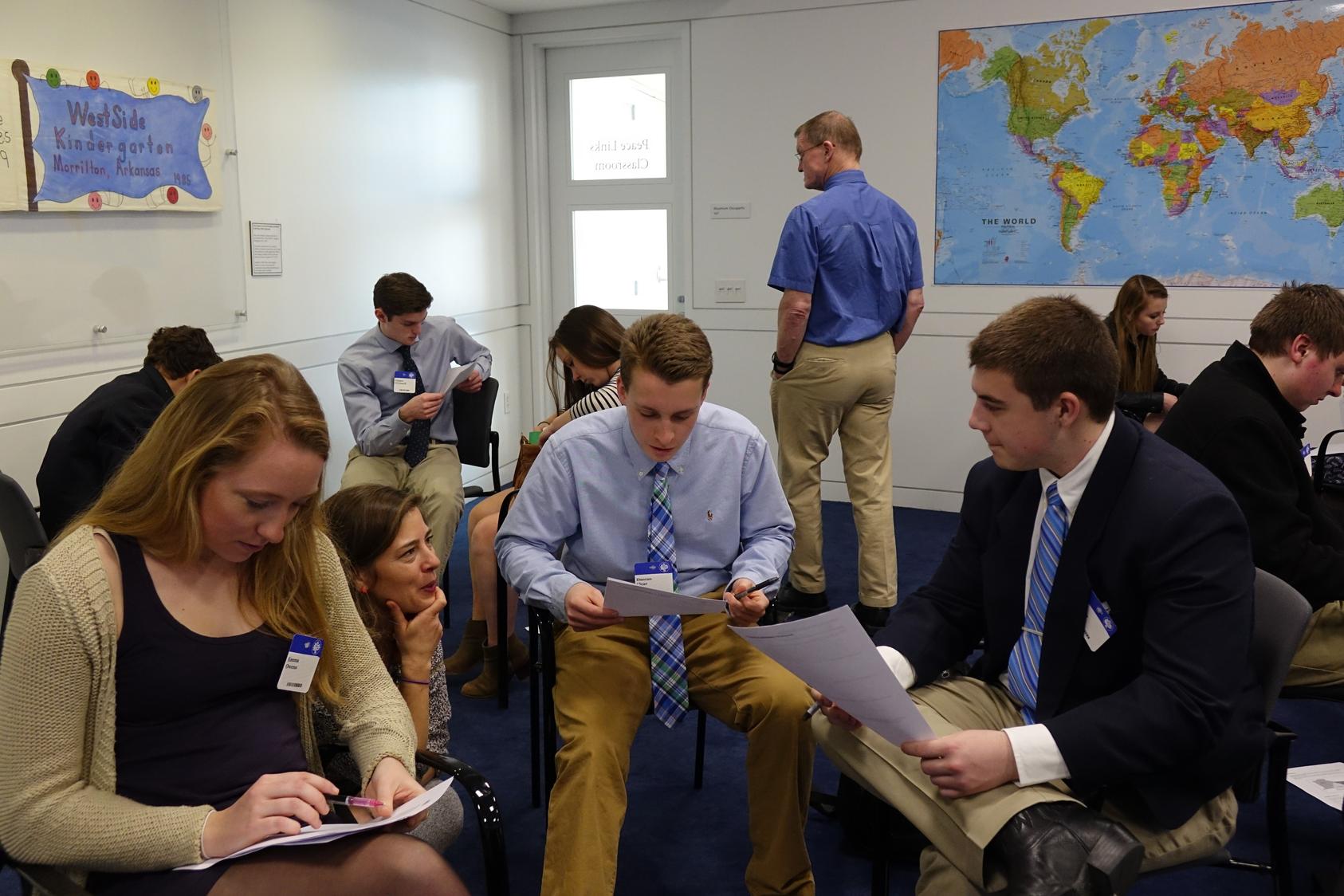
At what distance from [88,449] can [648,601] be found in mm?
1952

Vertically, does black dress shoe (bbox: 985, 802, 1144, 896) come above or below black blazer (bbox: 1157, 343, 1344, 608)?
below

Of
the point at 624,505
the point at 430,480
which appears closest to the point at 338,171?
the point at 430,480

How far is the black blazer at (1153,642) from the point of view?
1574 millimetres

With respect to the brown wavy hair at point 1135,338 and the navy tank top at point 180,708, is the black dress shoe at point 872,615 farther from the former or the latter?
the navy tank top at point 180,708

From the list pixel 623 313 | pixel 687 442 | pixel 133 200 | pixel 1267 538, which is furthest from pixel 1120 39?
pixel 133 200

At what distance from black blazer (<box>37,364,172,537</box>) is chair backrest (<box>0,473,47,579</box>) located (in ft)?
1.27

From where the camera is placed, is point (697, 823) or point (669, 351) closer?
point (669, 351)

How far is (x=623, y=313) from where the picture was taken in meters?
6.44

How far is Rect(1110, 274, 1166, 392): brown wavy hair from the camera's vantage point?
4695 millimetres

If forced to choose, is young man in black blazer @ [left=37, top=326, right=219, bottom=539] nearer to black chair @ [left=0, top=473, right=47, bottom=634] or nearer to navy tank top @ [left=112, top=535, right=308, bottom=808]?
black chair @ [left=0, top=473, right=47, bottom=634]

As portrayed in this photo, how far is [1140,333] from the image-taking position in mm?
4730

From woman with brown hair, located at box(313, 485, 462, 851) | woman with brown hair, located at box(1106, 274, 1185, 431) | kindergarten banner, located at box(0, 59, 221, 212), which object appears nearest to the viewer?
woman with brown hair, located at box(313, 485, 462, 851)

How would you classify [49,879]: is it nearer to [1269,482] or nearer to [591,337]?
[591,337]

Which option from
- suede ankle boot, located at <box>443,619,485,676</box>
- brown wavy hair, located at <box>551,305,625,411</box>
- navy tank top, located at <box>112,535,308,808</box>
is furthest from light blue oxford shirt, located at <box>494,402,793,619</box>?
suede ankle boot, located at <box>443,619,485,676</box>
